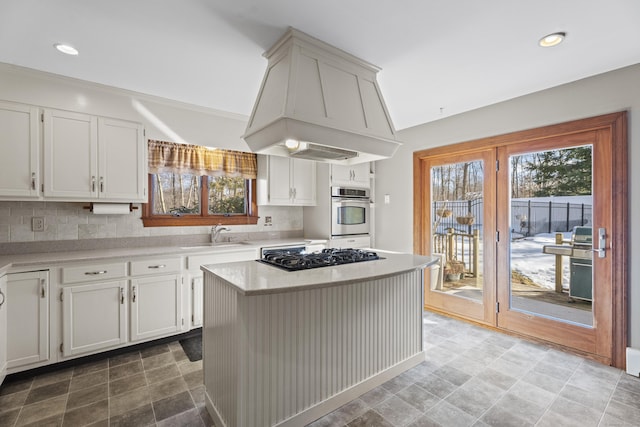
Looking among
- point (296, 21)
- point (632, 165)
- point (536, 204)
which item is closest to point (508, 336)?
point (536, 204)

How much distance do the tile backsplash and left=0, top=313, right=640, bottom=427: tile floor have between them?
1.23m

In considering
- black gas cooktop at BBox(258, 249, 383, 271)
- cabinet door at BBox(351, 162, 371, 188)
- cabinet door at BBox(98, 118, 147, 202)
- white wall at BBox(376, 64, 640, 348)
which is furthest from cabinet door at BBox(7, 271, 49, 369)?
white wall at BBox(376, 64, 640, 348)

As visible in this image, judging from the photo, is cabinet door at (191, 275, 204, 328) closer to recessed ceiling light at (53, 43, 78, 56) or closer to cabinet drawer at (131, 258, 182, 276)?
cabinet drawer at (131, 258, 182, 276)

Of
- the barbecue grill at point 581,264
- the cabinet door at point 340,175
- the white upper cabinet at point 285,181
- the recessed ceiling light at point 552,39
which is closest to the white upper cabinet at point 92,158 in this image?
the white upper cabinet at point 285,181

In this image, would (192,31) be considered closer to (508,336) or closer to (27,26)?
(27,26)

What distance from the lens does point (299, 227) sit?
4.54 meters

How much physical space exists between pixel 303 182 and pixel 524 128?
8.62ft

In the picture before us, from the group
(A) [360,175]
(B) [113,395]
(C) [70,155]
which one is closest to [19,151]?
(C) [70,155]

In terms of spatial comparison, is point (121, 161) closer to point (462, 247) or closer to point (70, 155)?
point (70, 155)

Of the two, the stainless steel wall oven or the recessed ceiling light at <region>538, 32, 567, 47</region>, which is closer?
the recessed ceiling light at <region>538, 32, 567, 47</region>

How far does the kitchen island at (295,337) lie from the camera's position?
63.3 inches

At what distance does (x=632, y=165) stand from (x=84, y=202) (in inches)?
193

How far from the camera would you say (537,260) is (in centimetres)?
305

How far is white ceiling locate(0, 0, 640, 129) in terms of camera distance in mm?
1753
